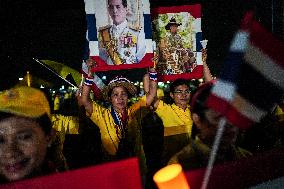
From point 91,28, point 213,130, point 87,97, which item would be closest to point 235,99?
point 213,130

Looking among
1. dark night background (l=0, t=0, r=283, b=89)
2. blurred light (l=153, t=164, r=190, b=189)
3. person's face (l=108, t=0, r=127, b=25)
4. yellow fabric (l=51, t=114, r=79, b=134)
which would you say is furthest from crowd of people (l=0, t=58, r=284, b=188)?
dark night background (l=0, t=0, r=283, b=89)

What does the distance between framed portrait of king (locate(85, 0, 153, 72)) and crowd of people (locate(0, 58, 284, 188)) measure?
34cm

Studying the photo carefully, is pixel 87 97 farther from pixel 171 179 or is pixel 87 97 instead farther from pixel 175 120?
pixel 171 179

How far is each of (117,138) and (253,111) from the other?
348 cm

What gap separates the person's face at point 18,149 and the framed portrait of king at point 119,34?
8.99 ft

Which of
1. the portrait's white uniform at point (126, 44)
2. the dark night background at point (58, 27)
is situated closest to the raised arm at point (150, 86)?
the portrait's white uniform at point (126, 44)

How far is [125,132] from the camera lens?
17.0 feet

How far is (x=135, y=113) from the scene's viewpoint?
5512 millimetres

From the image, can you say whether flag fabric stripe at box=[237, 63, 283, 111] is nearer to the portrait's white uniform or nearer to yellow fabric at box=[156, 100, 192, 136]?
the portrait's white uniform

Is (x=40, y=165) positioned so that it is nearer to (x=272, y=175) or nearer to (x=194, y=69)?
(x=272, y=175)

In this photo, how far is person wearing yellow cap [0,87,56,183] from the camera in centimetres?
195

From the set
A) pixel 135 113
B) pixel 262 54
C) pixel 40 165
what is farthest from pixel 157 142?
pixel 262 54

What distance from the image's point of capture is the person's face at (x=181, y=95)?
581 centimetres

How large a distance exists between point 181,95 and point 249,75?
425 centimetres
